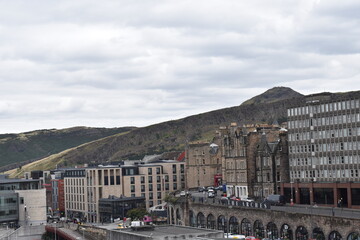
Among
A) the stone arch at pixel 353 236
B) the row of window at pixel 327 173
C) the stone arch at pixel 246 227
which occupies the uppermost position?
the row of window at pixel 327 173

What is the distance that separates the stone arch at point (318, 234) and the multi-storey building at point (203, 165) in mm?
75256

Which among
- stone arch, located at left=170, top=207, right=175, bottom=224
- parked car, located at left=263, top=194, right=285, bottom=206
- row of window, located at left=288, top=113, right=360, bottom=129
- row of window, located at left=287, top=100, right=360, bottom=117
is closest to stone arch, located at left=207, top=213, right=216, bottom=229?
parked car, located at left=263, top=194, right=285, bottom=206

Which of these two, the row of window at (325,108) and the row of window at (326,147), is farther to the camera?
the row of window at (325,108)

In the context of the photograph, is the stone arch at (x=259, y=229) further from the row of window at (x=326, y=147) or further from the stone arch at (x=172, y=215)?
the stone arch at (x=172, y=215)

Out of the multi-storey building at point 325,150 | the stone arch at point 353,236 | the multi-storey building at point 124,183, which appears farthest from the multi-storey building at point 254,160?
the stone arch at point 353,236

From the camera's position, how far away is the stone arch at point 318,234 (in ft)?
334

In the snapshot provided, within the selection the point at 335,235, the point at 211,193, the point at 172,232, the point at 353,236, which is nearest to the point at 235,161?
the point at 211,193

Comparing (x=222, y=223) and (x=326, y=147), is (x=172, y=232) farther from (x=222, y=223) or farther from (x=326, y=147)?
(x=326, y=147)

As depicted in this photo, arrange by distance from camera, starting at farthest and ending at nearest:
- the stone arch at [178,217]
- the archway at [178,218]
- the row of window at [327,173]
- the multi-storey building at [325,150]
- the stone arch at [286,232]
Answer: the archway at [178,218] < the stone arch at [178,217] < the row of window at [327,173] < the multi-storey building at [325,150] < the stone arch at [286,232]

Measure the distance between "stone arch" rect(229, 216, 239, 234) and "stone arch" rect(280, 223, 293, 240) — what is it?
55.2 feet

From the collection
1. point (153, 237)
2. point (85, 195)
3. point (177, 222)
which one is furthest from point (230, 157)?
point (153, 237)

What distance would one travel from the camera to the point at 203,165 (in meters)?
183

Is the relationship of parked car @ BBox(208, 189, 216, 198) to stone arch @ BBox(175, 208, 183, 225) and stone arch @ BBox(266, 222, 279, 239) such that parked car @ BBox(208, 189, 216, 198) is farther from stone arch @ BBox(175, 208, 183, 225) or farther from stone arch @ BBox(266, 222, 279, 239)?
stone arch @ BBox(266, 222, 279, 239)

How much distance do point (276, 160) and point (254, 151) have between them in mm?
8099
